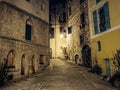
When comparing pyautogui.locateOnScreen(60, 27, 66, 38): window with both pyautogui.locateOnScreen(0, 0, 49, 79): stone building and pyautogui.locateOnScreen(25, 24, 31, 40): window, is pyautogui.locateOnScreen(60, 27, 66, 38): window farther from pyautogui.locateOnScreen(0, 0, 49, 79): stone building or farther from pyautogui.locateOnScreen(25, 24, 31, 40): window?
pyautogui.locateOnScreen(25, 24, 31, 40): window

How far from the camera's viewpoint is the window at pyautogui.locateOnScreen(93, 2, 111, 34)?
45.1 ft

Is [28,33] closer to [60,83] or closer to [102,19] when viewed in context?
[60,83]

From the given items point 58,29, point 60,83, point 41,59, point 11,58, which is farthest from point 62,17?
point 60,83

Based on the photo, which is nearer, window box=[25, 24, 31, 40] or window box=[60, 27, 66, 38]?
window box=[25, 24, 31, 40]

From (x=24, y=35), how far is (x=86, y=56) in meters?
8.72

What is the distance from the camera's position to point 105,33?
14023 millimetres

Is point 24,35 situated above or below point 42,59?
above

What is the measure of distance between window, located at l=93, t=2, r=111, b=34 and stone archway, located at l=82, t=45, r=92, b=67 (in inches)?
135

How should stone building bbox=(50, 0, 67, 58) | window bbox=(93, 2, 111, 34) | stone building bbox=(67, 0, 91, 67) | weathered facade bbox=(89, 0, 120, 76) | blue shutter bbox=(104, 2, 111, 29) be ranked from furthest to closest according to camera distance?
1. stone building bbox=(50, 0, 67, 58)
2. stone building bbox=(67, 0, 91, 67)
3. window bbox=(93, 2, 111, 34)
4. blue shutter bbox=(104, 2, 111, 29)
5. weathered facade bbox=(89, 0, 120, 76)

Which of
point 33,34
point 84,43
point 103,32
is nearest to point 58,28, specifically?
point 84,43

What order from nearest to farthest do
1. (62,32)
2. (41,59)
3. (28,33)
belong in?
1. (28,33)
2. (41,59)
3. (62,32)

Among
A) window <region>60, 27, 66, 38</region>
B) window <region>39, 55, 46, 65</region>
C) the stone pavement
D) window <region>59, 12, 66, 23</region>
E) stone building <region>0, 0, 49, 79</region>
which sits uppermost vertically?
window <region>59, 12, 66, 23</region>

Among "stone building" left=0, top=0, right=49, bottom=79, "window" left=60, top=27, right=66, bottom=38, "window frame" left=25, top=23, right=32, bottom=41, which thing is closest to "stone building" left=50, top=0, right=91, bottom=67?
"window" left=60, top=27, right=66, bottom=38

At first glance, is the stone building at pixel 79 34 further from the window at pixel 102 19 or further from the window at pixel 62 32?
the window at pixel 62 32
